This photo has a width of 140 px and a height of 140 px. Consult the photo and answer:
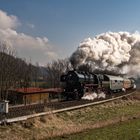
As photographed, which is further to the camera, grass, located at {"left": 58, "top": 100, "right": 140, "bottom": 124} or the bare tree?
the bare tree

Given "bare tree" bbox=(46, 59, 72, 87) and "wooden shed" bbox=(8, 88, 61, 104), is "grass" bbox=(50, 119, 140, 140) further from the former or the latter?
"bare tree" bbox=(46, 59, 72, 87)

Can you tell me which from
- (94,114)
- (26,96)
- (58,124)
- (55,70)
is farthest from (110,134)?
(55,70)

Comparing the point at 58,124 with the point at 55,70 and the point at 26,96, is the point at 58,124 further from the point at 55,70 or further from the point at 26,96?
the point at 55,70

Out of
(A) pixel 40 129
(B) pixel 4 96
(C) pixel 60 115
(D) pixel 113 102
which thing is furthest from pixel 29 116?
(B) pixel 4 96

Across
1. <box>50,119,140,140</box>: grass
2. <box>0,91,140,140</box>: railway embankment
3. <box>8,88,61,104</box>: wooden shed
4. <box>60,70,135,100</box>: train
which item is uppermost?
<box>60,70,135,100</box>: train

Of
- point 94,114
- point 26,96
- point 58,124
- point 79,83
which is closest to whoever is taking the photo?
point 58,124

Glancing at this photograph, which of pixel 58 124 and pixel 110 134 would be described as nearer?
pixel 110 134

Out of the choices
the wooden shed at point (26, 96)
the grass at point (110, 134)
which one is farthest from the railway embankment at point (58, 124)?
the wooden shed at point (26, 96)

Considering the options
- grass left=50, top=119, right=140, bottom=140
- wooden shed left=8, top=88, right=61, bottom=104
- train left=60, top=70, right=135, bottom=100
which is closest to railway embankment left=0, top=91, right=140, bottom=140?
grass left=50, top=119, right=140, bottom=140

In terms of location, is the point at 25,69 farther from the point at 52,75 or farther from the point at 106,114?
the point at 106,114

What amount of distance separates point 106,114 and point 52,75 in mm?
75315

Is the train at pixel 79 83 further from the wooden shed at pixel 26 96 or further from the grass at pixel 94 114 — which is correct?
the grass at pixel 94 114

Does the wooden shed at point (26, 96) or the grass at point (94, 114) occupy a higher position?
the wooden shed at point (26, 96)

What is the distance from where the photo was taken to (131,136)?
20375 millimetres
